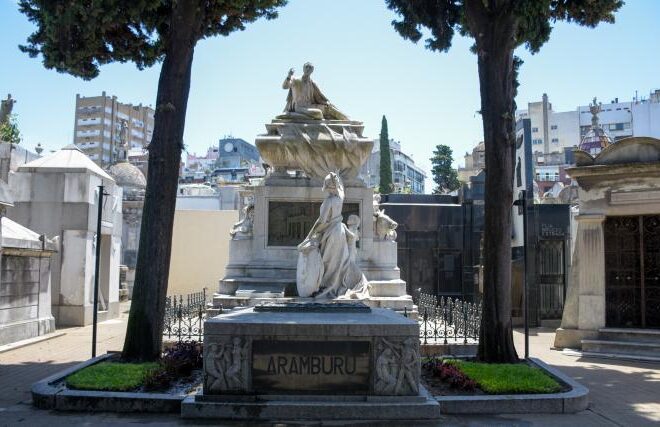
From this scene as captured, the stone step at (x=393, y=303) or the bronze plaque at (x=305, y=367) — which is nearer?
the bronze plaque at (x=305, y=367)

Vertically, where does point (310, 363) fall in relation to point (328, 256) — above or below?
below

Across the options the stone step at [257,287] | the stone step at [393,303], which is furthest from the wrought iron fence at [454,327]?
the stone step at [257,287]

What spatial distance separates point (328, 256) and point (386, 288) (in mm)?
2210

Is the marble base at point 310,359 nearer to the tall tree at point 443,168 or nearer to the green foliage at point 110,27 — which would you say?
the green foliage at point 110,27

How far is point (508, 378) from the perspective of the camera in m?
8.07

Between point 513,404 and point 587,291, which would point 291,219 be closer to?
point 587,291

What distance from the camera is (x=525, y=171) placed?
17.4m

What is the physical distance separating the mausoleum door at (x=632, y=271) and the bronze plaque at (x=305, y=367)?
9265mm

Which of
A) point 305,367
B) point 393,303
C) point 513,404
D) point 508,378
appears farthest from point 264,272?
point 513,404

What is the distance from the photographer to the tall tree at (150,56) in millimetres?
9500

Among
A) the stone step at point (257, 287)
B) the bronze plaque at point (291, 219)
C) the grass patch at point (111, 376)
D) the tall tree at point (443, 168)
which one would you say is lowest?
the grass patch at point (111, 376)

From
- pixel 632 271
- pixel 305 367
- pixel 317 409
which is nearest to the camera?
pixel 317 409

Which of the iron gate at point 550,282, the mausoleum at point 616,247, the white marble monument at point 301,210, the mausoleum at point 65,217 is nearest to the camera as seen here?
the mausoleum at point 616,247

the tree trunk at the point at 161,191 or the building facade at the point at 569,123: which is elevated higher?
the building facade at the point at 569,123
